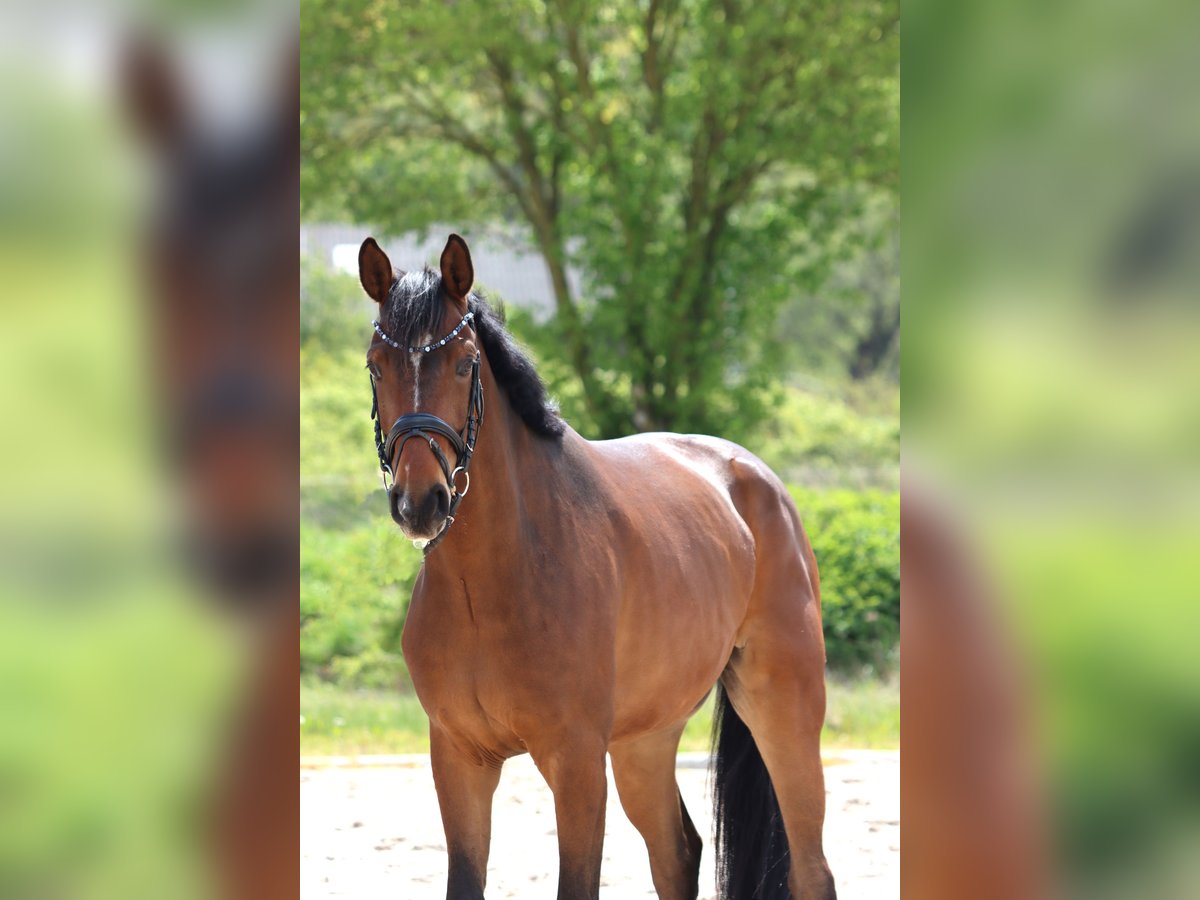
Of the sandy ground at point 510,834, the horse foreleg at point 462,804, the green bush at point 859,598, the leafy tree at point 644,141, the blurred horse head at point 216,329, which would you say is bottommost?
the sandy ground at point 510,834

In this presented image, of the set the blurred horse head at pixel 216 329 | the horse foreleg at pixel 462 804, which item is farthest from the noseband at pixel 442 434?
the blurred horse head at pixel 216 329

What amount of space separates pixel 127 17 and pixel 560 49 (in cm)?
957

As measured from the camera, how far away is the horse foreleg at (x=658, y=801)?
4719mm

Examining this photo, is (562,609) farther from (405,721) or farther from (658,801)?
(405,721)

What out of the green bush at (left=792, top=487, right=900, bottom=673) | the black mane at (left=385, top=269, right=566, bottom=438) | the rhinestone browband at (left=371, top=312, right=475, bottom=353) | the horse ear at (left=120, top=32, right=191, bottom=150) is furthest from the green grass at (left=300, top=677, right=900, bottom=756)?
the horse ear at (left=120, top=32, right=191, bottom=150)

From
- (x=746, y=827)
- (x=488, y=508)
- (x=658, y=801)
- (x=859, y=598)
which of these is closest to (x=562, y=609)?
(x=488, y=508)

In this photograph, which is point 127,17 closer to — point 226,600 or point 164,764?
point 226,600

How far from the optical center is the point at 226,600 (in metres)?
1.36

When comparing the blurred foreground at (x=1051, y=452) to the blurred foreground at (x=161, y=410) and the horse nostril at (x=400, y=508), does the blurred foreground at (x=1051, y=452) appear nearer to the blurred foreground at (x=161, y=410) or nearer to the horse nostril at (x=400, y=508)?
the blurred foreground at (x=161, y=410)

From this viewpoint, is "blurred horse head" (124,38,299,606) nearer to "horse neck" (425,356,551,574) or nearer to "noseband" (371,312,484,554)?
"noseband" (371,312,484,554)

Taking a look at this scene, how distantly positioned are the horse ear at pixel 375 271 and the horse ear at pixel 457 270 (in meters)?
0.15

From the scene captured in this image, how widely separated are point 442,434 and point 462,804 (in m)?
1.18

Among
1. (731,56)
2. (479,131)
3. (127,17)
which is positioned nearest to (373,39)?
(479,131)

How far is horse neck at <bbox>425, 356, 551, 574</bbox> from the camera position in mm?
3471
